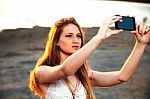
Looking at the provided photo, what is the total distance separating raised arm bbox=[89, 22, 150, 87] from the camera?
179 cm

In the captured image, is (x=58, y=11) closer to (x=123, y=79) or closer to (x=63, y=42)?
(x=63, y=42)

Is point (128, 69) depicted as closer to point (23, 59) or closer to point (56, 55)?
point (56, 55)

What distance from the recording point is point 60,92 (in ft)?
5.20

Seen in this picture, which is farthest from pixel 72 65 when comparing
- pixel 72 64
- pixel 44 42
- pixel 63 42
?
pixel 44 42

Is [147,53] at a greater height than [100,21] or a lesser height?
lesser

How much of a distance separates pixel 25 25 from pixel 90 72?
421 millimetres

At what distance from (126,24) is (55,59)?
0.41 meters

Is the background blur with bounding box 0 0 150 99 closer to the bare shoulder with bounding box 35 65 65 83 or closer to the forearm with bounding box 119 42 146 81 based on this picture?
the forearm with bounding box 119 42 146 81

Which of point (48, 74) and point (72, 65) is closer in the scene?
point (72, 65)

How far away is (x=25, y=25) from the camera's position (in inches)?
70.6

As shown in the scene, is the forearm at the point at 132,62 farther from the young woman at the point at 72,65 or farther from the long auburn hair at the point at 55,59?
the long auburn hair at the point at 55,59

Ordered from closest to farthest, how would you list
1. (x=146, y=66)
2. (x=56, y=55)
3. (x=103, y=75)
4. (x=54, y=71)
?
(x=54, y=71) < (x=56, y=55) < (x=103, y=75) < (x=146, y=66)

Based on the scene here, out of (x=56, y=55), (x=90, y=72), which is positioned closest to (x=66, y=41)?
(x=56, y=55)

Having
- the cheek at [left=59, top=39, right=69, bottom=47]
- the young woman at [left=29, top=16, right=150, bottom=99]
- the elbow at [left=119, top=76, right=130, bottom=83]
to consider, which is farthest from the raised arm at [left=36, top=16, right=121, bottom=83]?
the elbow at [left=119, top=76, right=130, bottom=83]
